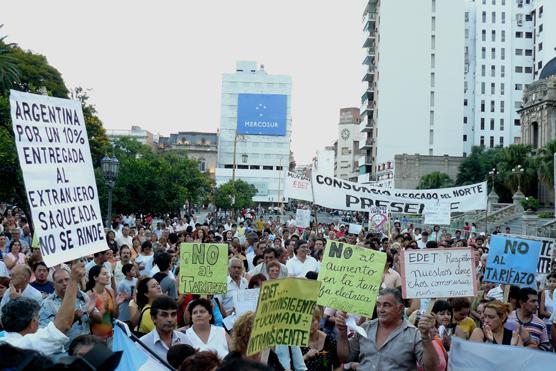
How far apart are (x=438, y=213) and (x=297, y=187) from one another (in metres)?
4.41

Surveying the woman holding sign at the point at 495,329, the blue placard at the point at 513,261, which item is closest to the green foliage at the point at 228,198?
the blue placard at the point at 513,261

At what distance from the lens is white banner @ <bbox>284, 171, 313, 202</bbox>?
754 inches

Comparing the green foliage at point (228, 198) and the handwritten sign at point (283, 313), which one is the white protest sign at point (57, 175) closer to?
the handwritten sign at point (283, 313)

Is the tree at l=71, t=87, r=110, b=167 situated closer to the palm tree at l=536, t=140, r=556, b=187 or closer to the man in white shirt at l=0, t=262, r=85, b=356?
the palm tree at l=536, t=140, r=556, b=187

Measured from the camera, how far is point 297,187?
19531mm

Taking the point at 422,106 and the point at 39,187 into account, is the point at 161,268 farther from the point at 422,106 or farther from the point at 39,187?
the point at 422,106

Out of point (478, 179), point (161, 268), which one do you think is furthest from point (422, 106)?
point (161, 268)

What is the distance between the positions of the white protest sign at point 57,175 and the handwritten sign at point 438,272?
11.0 ft

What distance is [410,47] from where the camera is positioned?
270ft

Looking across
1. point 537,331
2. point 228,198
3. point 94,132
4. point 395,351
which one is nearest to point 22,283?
point 395,351

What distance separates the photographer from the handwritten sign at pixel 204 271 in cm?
802

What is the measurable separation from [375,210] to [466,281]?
1559 cm

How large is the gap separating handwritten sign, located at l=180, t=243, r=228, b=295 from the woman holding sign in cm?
300

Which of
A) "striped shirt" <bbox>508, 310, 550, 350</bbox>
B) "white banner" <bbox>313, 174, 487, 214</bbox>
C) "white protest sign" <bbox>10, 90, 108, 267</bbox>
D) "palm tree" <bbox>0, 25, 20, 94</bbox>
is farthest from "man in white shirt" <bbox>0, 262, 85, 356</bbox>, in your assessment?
"palm tree" <bbox>0, 25, 20, 94</bbox>
